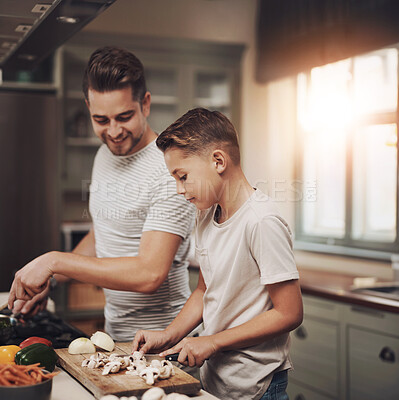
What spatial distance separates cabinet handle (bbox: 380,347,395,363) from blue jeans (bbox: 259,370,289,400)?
151 centimetres

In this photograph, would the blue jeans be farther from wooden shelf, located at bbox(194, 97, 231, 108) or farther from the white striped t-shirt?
wooden shelf, located at bbox(194, 97, 231, 108)

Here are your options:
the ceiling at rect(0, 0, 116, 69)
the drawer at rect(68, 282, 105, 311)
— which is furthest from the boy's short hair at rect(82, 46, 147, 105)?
the drawer at rect(68, 282, 105, 311)

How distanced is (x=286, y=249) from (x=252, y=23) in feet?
13.2

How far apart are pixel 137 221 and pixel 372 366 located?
1653 mm

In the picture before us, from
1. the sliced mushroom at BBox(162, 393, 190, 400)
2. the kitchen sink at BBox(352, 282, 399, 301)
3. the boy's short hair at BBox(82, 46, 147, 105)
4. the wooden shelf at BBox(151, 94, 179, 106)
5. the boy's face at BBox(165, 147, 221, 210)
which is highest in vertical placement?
the wooden shelf at BBox(151, 94, 179, 106)

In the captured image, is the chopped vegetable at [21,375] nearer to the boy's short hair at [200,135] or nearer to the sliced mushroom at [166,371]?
the sliced mushroom at [166,371]

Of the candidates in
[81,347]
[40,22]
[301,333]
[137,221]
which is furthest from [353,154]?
[81,347]

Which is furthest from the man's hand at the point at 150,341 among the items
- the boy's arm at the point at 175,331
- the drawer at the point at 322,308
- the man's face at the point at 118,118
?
the drawer at the point at 322,308

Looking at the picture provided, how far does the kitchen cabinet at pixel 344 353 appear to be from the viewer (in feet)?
8.74

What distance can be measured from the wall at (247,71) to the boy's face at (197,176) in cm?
326

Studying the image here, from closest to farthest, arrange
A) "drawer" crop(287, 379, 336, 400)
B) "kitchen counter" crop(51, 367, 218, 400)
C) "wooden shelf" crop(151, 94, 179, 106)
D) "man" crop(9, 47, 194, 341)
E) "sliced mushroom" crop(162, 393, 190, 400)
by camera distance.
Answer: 1. "sliced mushroom" crop(162, 393, 190, 400)
2. "kitchen counter" crop(51, 367, 218, 400)
3. "man" crop(9, 47, 194, 341)
4. "drawer" crop(287, 379, 336, 400)
5. "wooden shelf" crop(151, 94, 179, 106)

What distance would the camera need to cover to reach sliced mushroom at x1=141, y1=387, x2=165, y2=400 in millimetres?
981

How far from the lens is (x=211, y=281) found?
136 centimetres

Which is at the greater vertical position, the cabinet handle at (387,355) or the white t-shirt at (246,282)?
the white t-shirt at (246,282)
